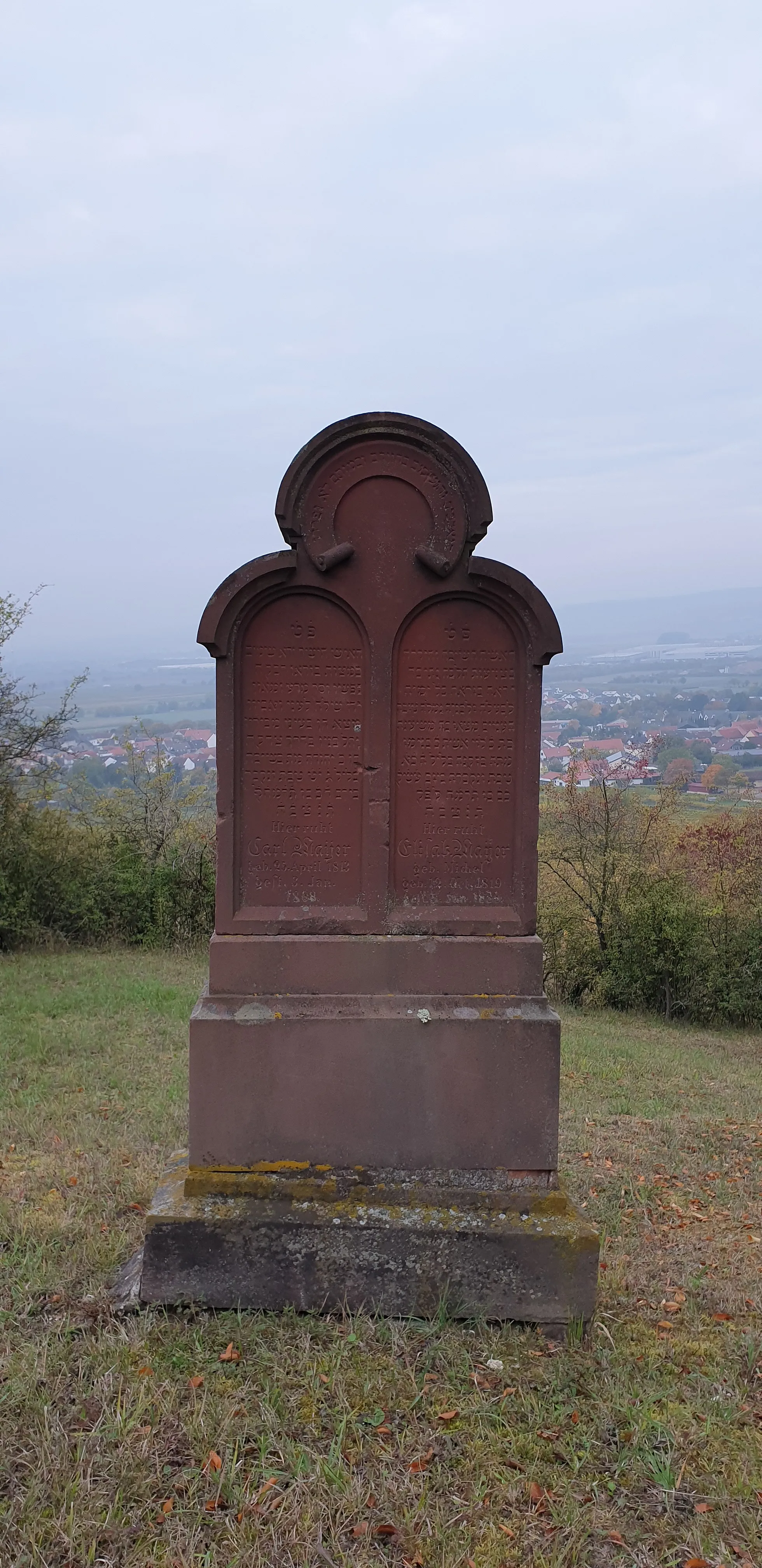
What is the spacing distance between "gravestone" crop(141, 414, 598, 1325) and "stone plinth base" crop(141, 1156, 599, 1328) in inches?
2.3

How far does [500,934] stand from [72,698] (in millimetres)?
11319

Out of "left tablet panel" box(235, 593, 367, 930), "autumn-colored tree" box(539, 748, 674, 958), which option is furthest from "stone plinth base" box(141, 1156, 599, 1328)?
"autumn-colored tree" box(539, 748, 674, 958)

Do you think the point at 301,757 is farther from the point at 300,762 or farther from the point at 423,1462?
the point at 423,1462

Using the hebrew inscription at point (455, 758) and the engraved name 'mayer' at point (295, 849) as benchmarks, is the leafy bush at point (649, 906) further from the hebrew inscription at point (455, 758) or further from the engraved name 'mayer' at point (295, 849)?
the engraved name 'mayer' at point (295, 849)

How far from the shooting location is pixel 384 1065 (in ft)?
13.5

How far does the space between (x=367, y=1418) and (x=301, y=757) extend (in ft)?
8.08

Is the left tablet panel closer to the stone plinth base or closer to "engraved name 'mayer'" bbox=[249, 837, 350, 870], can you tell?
"engraved name 'mayer'" bbox=[249, 837, 350, 870]

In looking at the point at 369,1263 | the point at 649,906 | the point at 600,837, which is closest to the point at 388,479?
the point at 369,1263

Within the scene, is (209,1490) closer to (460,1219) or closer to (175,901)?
(460,1219)

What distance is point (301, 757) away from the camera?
14.0 ft

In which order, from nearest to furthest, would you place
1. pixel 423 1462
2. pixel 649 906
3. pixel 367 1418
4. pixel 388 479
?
pixel 423 1462, pixel 367 1418, pixel 388 479, pixel 649 906

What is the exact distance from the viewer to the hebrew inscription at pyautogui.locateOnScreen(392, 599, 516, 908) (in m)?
4.27

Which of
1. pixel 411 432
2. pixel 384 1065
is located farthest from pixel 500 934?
pixel 411 432

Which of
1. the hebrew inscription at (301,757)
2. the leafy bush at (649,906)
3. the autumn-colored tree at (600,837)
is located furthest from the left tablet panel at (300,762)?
the autumn-colored tree at (600,837)
